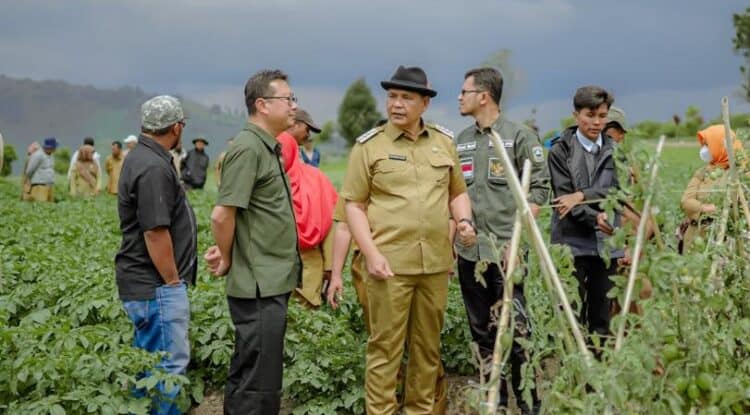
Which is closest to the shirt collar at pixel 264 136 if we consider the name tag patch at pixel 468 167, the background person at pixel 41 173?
the name tag patch at pixel 468 167

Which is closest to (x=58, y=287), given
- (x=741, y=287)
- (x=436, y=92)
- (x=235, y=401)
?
(x=235, y=401)

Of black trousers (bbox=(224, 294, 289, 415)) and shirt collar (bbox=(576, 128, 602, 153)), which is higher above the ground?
shirt collar (bbox=(576, 128, 602, 153))

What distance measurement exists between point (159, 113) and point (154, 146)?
169 mm

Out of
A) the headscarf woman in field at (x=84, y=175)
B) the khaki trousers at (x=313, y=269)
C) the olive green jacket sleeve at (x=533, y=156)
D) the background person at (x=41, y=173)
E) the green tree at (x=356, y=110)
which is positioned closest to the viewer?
the olive green jacket sleeve at (x=533, y=156)

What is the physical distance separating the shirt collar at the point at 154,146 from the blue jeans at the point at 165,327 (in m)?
0.64

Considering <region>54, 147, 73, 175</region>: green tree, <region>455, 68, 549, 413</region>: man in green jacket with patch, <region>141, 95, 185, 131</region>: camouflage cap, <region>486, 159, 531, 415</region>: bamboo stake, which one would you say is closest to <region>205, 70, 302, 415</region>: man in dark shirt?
<region>141, 95, 185, 131</region>: camouflage cap

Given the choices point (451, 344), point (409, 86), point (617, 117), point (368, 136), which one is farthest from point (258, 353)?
point (617, 117)

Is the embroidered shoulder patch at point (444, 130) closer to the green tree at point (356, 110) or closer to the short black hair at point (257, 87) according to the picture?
the short black hair at point (257, 87)

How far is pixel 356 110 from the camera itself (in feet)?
330

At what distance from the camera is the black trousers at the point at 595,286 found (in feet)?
18.4

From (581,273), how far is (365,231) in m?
1.50

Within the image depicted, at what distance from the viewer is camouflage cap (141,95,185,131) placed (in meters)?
4.72

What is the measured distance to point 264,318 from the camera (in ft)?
15.1

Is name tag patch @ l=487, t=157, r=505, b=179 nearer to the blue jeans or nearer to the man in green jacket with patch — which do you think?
the man in green jacket with patch
